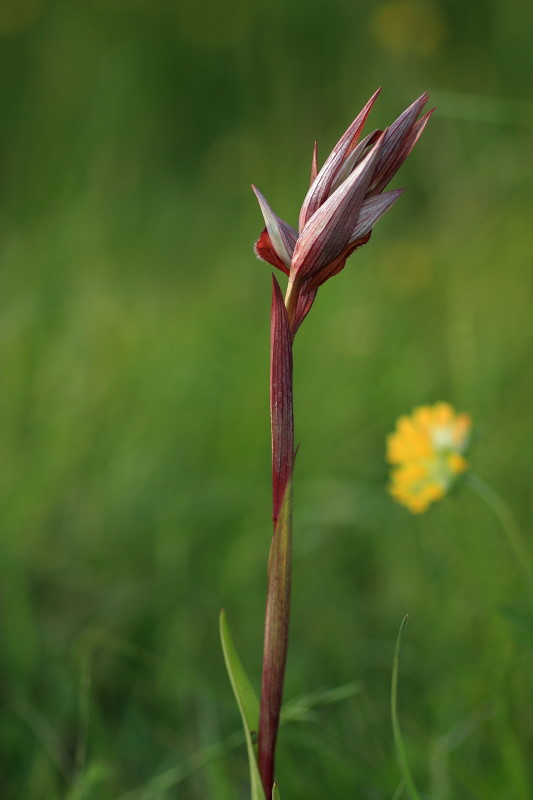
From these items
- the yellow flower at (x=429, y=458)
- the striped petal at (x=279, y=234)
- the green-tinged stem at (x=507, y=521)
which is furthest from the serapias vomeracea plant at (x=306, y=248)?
the yellow flower at (x=429, y=458)

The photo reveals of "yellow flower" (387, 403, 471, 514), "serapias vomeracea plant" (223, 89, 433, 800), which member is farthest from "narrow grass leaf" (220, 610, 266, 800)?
"yellow flower" (387, 403, 471, 514)

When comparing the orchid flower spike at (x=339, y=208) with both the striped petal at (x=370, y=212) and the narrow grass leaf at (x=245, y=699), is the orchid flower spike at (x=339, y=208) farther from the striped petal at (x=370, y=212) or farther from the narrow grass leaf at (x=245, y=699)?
the narrow grass leaf at (x=245, y=699)

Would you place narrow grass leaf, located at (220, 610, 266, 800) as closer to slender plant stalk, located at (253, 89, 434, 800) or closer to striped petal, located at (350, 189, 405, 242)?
slender plant stalk, located at (253, 89, 434, 800)

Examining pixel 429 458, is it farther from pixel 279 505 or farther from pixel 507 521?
pixel 279 505

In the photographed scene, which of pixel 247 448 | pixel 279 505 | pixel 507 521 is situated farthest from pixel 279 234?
pixel 247 448

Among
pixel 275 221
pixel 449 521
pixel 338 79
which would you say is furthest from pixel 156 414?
pixel 338 79

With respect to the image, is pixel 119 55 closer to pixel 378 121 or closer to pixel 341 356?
pixel 378 121
